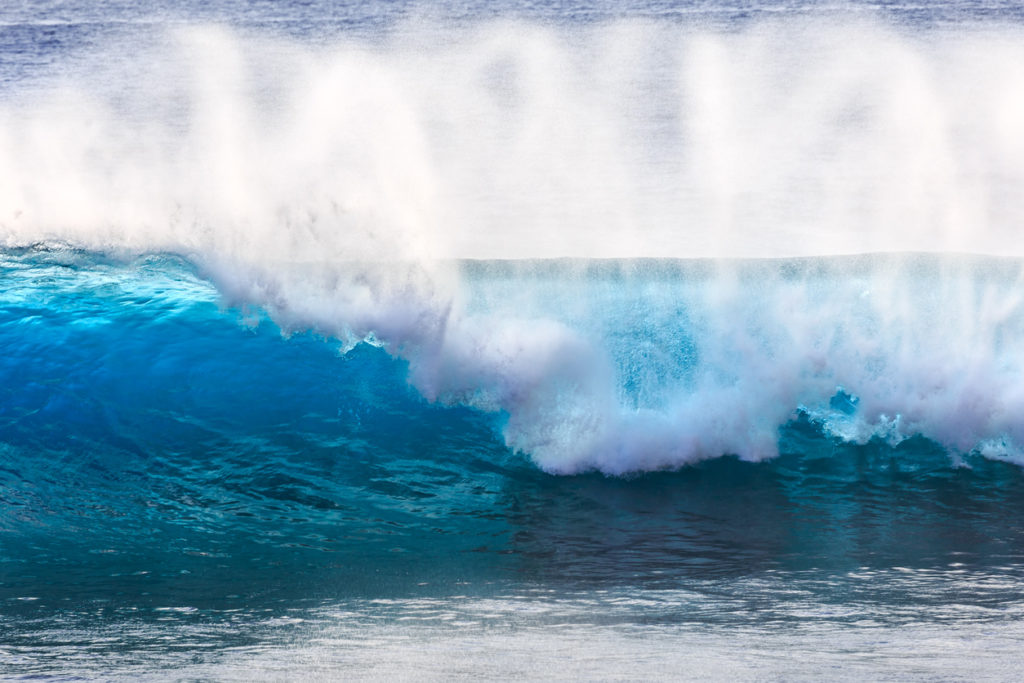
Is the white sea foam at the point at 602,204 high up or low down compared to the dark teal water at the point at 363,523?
up

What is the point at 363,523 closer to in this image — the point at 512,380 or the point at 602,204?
the point at 512,380

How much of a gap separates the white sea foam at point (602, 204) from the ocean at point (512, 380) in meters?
0.03

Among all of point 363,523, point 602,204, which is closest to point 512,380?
point 363,523

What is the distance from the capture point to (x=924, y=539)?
15.1ft

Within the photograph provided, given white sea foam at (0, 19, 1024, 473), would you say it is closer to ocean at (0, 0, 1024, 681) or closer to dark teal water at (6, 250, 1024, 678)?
ocean at (0, 0, 1024, 681)

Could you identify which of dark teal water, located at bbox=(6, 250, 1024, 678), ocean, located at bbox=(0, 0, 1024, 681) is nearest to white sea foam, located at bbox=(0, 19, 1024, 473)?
ocean, located at bbox=(0, 0, 1024, 681)

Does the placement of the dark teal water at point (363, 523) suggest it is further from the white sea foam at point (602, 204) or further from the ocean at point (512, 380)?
the white sea foam at point (602, 204)

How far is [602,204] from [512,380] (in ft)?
10.1

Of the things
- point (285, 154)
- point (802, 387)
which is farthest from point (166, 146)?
point (802, 387)

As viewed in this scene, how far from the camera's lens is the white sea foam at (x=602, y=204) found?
18.9 ft

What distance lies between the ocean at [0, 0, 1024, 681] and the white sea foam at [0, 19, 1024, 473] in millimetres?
31

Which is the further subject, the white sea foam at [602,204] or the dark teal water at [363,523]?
the white sea foam at [602,204]

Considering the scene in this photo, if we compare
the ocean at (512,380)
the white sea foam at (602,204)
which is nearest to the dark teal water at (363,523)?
the ocean at (512,380)

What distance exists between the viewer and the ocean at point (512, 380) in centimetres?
382
